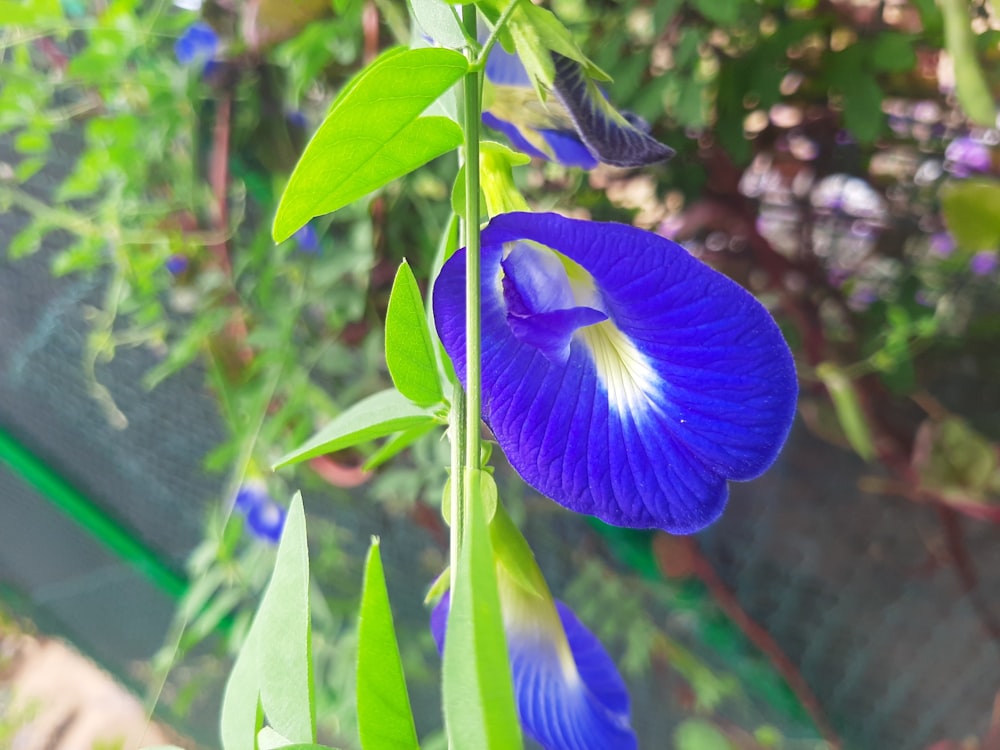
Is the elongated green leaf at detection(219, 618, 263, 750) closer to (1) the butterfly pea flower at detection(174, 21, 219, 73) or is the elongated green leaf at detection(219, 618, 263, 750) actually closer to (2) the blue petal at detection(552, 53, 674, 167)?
(2) the blue petal at detection(552, 53, 674, 167)

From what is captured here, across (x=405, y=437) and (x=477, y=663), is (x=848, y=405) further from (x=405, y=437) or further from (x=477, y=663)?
(x=477, y=663)

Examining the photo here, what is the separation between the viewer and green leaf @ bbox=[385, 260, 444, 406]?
0.24m

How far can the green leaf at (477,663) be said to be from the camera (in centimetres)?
14

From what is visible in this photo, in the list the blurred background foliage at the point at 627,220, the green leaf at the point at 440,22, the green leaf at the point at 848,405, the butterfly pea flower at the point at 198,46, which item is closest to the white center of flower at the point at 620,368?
the green leaf at the point at 440,22

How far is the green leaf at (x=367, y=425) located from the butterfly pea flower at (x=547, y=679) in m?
0.05

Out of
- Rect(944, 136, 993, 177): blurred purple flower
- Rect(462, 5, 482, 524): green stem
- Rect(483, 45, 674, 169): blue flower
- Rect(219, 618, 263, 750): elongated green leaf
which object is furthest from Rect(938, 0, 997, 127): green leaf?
Rect(944, 136, 993, 177): blurred purple flower

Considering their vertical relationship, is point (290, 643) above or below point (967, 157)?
below

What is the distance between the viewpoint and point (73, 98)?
39.9 inches

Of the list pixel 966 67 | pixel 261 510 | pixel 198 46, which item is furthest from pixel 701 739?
pixel 198 46

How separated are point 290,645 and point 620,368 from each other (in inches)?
5.4

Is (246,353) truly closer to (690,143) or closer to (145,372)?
(145,372)

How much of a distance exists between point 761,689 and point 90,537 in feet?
4.85

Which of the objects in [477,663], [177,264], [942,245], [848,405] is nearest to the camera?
[477,663]

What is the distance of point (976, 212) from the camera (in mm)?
549
